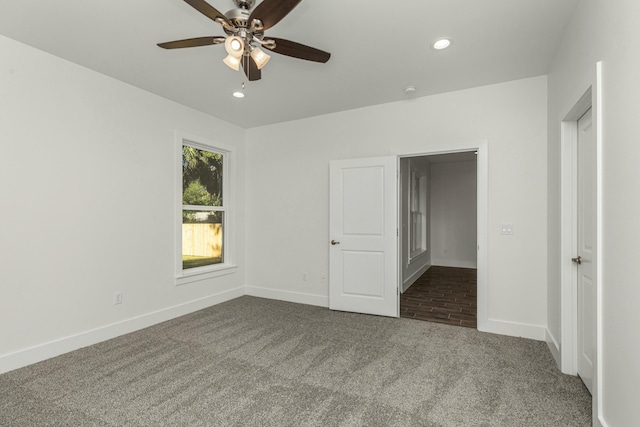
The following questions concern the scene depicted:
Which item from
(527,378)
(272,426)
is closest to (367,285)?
(527,378)

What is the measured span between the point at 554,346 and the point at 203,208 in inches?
165

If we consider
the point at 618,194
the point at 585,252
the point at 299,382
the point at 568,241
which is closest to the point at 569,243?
the point at 568,241

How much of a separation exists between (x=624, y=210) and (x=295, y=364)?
7.67 ft

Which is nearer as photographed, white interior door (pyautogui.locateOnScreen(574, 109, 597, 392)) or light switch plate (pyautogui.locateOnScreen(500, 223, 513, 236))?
white interior door (pyautogui.locateOnScreen(574, 109, 597, 392))

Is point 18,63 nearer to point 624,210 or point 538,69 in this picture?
point 624,210

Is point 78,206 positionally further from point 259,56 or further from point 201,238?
point 259,56

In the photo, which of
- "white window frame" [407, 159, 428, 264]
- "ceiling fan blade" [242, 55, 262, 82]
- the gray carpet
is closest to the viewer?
the gray carpet

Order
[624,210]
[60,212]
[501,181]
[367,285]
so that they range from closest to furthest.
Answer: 1. [624,210]
2. [60,212]
3. [501,181]
4. [367,285]

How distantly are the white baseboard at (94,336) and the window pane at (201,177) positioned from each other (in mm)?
1338

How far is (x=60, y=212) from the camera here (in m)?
2.84

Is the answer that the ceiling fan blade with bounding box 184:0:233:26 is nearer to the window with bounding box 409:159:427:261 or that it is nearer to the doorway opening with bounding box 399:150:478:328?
the doorway opening with bounding box 399:150:478:328

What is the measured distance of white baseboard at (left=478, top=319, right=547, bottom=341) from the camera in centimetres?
314

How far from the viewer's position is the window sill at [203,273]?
395 cm

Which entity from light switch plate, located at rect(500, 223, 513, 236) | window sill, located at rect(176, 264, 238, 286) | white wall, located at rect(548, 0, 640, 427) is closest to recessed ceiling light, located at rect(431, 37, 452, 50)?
white wall, located at rect(548, 0, 640, 427)
